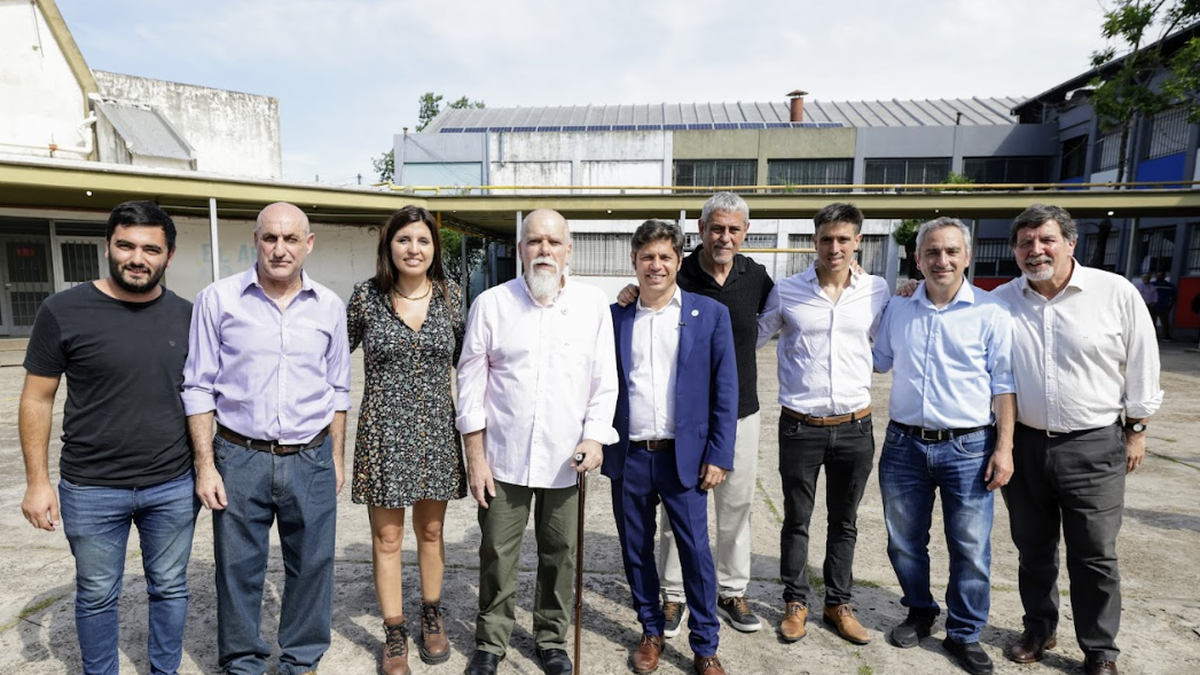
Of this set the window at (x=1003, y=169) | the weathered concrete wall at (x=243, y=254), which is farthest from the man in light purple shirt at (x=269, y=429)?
the window at (x=1003, y=169)

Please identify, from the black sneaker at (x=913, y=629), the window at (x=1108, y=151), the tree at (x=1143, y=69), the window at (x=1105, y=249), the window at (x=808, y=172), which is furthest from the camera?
the window at (x=808, y=172)

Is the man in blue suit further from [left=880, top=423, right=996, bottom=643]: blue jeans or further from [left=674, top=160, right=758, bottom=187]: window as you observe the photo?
[left=674, top=160, right=758, bottom=187]: window

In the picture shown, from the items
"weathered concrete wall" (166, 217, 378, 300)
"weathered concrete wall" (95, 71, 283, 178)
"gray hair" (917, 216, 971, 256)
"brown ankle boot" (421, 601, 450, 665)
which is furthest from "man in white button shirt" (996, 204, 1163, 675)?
"weathered concrete wall" (95, 71, 283, 178)

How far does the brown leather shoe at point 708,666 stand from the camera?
8.93 ft

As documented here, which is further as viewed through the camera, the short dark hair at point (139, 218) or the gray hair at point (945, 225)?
the gray hair at point (945, 225)

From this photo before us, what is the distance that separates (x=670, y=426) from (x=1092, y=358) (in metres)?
1.83

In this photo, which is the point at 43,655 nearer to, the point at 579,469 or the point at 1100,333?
the point at 579,469

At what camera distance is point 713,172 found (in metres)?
28.6

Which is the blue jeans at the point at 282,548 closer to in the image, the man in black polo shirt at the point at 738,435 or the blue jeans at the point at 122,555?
the blue jeans at the point at 122,555

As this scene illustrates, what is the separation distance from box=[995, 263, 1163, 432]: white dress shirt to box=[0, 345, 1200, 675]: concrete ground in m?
1.17

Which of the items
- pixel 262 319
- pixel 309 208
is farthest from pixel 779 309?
pixel 309 208

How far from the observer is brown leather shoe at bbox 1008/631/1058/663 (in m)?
2.87

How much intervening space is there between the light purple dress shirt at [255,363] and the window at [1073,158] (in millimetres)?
30657

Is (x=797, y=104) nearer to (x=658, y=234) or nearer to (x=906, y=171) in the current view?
(x=906, y=171)
